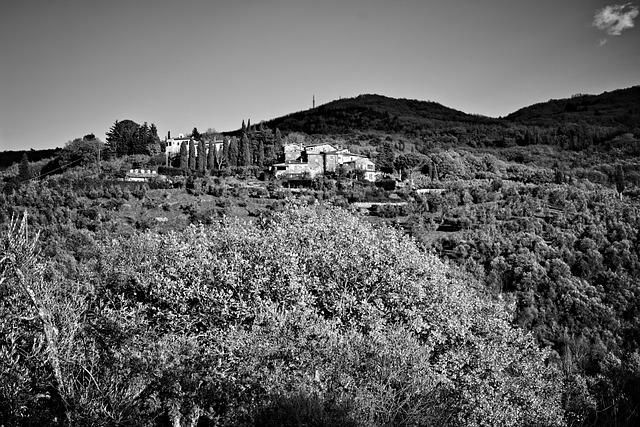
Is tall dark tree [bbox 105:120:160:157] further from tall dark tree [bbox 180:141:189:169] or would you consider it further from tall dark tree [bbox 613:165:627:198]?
tall dark tree [bbox 613:165:627:198]

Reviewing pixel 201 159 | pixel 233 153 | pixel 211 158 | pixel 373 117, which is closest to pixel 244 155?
pixel 233 153

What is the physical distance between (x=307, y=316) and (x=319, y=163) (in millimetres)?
57381

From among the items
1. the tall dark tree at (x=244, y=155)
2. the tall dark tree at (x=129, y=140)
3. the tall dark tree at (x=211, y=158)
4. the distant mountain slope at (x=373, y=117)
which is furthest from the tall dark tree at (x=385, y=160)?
the distant mountain slope at (x=373, y=117)

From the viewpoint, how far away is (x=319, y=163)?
227 feet

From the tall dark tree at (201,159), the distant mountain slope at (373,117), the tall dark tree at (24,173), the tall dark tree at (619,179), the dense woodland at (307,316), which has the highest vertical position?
the distant mountain slope at (373,117)

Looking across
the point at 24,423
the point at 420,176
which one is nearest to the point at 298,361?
the point at 24,423

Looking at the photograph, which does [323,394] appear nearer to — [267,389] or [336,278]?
[267,389]

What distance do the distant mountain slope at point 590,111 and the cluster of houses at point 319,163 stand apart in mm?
86635

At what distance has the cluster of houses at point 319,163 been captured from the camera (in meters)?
65.6

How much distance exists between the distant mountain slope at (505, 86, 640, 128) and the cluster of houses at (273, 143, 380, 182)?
8663 cm

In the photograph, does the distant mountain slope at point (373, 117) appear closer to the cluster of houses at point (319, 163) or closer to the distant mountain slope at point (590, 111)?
the distant mountain slope at point (590, 111)

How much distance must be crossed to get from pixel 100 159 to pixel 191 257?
2394 inches

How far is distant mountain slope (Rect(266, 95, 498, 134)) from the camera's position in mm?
132250

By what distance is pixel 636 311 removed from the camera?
3328cm
